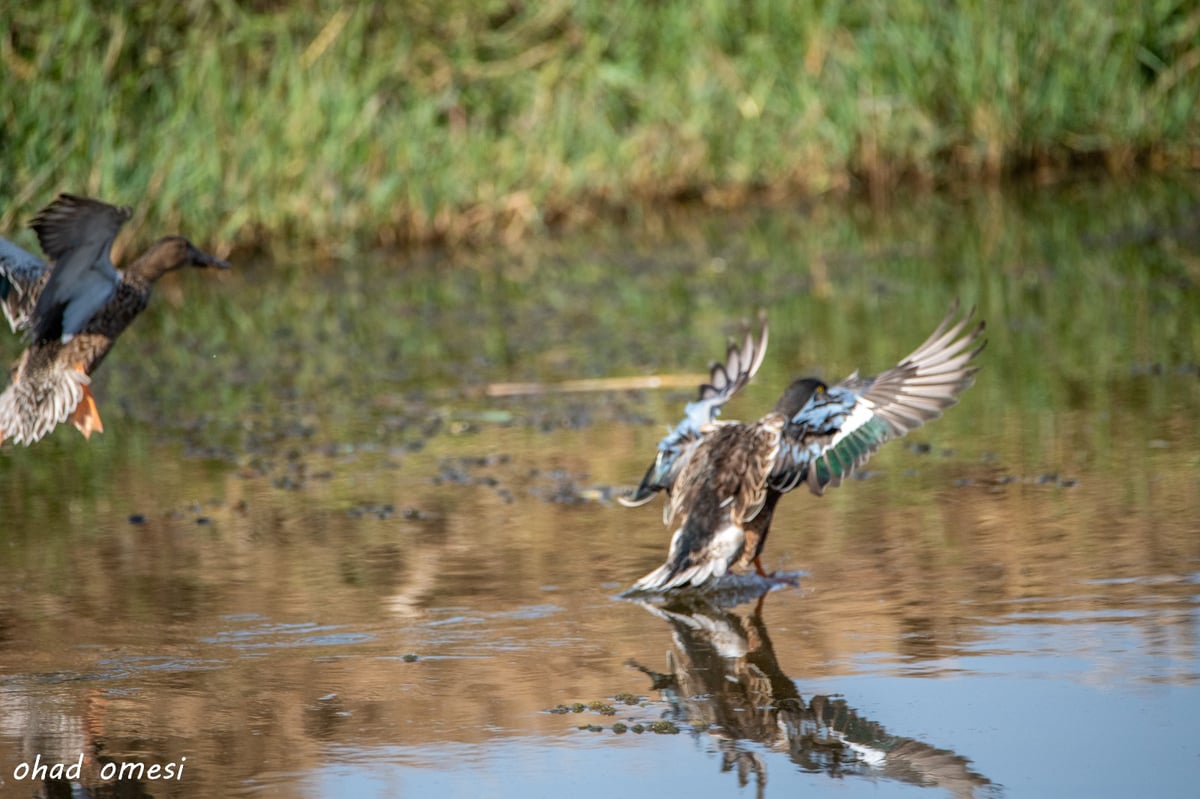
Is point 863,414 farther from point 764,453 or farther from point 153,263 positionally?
point 153,263

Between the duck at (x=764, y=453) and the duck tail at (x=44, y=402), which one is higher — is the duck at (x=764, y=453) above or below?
below

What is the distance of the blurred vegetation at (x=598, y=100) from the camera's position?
43.1 ft

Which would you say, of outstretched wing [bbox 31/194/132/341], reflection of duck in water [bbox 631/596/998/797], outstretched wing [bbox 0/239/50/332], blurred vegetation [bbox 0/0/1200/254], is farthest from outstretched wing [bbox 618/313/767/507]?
blurred vegetation [bbox 0/0/1200/254]

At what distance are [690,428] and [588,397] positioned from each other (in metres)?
2.46

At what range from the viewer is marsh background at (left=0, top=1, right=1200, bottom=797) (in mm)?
4715

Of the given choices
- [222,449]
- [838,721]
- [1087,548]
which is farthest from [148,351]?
[838,721]

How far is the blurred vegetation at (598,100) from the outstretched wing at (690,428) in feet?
20.2

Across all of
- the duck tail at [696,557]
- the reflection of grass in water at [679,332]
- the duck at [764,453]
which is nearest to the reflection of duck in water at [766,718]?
the duck tail at [696,557]

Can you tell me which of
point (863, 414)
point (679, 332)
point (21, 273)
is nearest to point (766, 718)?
point (863, 414)

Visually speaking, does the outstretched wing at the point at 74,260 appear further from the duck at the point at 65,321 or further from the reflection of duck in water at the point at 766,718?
the reflection of duck in water at the point at 766,718

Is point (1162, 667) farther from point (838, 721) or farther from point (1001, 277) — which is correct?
point (1001, 277)

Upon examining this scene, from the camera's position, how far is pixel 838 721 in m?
4.61

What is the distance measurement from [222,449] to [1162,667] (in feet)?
14.6

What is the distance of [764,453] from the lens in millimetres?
6039
